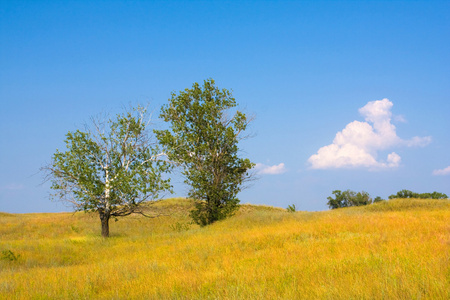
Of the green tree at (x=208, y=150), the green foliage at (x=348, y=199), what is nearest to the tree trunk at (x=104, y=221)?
the green tree at (x=208, y=150)

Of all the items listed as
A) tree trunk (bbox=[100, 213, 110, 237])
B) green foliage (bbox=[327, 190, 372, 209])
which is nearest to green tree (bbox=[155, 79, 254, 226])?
tree trunk (bbox=[100, 213, 110, 237])

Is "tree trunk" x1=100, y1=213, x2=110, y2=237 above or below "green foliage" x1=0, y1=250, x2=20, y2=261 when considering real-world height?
above

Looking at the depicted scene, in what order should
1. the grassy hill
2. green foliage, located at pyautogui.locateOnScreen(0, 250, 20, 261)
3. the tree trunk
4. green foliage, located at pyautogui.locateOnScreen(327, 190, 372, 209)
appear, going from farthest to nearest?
green foliage, located at pyautogui.locateOnScreen(327, 190, 372, 209) < the tree trunk < green foliage, located at pyautogui.locateOnScreen(0, 250, 20, 261) < the grassy hill

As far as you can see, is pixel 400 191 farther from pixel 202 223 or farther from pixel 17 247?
pixel 17 247

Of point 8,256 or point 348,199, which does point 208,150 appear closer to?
point 8,256

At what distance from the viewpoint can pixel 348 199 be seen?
5525cm

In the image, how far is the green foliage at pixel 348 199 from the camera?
5428 cm

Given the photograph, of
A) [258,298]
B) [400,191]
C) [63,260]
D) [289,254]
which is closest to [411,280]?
[258,298]

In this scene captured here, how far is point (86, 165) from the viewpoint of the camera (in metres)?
22.4

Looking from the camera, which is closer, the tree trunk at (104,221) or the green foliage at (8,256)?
the green foliage at (8,256)

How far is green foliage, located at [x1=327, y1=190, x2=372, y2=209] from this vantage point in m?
54.3

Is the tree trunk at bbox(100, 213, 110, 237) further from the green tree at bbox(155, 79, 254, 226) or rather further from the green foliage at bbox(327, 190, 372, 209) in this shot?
the green foliage at bbox(327, 190, 372, 209)

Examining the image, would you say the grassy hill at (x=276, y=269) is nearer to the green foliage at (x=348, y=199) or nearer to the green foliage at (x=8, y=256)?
the green foliage at (x=8, y=256)

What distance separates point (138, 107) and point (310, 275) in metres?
20.2
